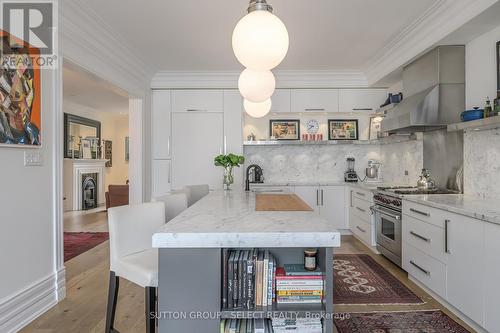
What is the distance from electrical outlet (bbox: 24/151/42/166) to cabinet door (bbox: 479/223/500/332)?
10.7 feet

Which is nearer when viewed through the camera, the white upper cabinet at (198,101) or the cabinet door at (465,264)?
the cabinet door at (465,264)

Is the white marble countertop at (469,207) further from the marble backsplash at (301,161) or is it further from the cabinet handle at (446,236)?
the marble backsplash at (301,161)

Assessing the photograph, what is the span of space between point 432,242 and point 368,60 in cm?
282

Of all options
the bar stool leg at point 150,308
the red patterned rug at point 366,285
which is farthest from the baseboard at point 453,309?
the bar stool leg at point 150,308

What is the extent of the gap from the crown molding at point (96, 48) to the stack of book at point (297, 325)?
2.79 meters

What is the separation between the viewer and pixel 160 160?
4848mm

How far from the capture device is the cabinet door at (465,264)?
1970mm

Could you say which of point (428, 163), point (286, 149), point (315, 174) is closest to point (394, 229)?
point (428, 163)

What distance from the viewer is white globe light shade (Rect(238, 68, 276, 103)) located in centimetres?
204

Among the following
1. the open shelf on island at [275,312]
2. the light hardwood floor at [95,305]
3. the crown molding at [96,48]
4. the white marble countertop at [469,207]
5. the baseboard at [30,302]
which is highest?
the crown molding at [96,48]

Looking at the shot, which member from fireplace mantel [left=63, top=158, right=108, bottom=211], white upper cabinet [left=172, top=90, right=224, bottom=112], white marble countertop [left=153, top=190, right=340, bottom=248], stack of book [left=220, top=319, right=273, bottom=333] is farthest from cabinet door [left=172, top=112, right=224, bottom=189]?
fireplace mantel [left=63, top=158, right=108, bottom=211]

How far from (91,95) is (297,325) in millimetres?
6689

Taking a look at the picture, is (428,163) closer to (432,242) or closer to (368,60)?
(432,242)

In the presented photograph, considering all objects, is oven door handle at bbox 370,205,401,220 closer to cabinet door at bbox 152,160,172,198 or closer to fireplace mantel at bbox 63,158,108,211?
cabinet door at bbox 152,160,172,198
